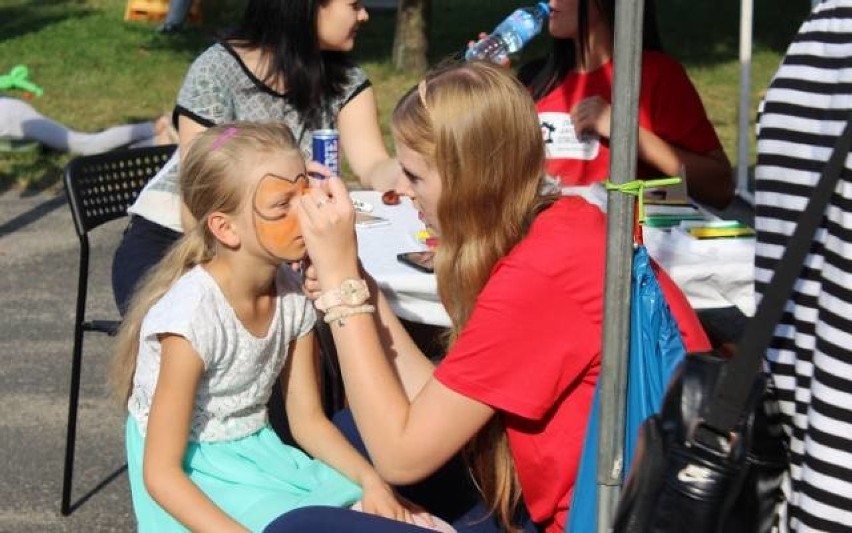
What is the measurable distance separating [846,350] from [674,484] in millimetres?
237

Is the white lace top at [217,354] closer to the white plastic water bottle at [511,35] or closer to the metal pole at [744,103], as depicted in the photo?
the white plastic water bottle at [511,35]

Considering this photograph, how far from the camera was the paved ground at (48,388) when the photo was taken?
3.99 meters

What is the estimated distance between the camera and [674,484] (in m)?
1.48

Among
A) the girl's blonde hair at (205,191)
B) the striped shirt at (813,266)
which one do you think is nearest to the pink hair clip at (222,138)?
the girl's blonde hair at (205,191)

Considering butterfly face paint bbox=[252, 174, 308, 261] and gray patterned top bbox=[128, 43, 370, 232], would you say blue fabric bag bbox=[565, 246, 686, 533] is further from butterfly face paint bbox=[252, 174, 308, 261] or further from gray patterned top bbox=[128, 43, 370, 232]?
gray patterned top bbox=[128, 43, 370, 232]

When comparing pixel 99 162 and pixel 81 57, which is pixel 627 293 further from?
pixel 81 57

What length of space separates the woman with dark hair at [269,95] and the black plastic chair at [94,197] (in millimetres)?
121

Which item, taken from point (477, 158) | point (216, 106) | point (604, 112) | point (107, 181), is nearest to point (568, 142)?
point (604, 112)

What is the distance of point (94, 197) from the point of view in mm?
3803

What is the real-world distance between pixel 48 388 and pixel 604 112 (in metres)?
2.35

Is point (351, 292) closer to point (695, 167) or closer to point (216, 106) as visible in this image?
point (216, 106)

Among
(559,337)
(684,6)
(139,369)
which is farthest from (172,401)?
(684,6)

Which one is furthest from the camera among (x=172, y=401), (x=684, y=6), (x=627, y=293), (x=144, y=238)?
(x=684, y=6)

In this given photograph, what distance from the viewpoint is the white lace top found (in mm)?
2592
